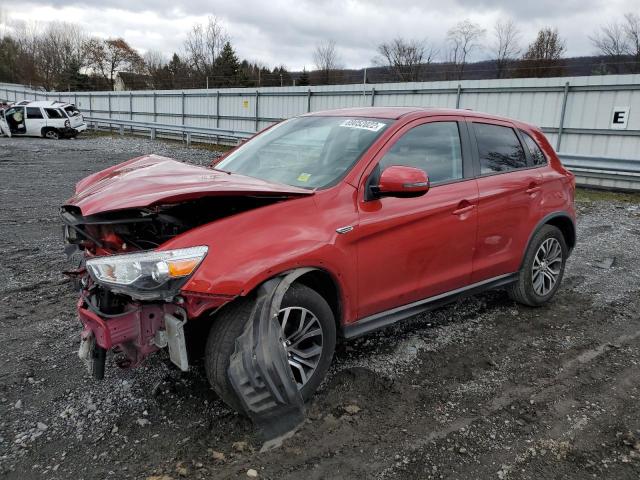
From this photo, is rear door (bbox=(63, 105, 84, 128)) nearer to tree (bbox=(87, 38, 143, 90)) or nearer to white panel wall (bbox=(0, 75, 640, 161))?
white panel wall (bbox=(0, 75, 640, 161))

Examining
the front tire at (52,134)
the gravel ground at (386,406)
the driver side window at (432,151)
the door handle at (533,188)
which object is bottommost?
the gravel ground at (386,406)

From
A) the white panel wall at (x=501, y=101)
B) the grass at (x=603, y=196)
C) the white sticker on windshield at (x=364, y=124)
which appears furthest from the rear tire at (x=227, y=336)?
the white panel wall at (x=501, y=101)

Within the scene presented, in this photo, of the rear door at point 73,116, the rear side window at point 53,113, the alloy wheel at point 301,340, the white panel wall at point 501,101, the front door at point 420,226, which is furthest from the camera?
the rear door at point 73,116

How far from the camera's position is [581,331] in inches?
168

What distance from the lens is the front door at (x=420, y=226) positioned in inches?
128

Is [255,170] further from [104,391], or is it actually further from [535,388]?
[535,388]

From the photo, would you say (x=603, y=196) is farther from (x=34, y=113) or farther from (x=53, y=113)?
(x=34, y=113)

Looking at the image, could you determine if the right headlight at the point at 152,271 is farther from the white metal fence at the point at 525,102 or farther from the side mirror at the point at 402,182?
the white metal fence at the point at 525,102

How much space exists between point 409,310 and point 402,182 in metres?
0.99

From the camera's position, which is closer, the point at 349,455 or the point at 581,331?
the point at 349,455

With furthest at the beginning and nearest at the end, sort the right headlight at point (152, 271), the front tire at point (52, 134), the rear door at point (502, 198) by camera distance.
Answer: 1. the front tire at point (52, 134)
2. the rear door at point (502, 198)
3. the right headlight at point (152, 271)

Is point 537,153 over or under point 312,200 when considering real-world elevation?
over

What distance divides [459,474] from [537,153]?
3213 mm

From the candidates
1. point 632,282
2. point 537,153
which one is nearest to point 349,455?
point 537,153
